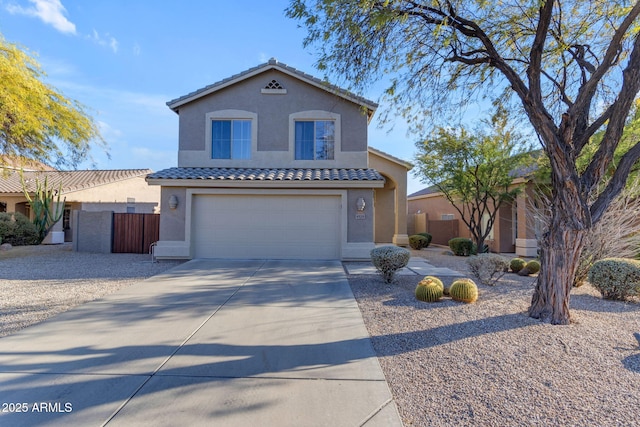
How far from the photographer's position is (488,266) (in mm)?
9195

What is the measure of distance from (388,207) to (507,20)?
1370cm

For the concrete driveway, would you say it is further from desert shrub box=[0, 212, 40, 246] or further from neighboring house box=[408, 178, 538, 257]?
desert shrub box=[0, 212, 40, 246]

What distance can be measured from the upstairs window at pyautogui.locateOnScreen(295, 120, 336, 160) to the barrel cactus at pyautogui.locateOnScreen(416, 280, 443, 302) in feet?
25.4

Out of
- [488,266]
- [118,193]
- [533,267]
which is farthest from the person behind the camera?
[118,193]

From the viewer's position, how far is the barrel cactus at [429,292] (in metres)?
7.36

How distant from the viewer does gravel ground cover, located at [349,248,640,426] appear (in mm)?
3416

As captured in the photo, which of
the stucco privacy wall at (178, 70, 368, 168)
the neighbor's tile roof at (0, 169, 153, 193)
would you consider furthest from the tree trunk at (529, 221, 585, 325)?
the neighbor's tile roof at (0, 169, 153, 193)

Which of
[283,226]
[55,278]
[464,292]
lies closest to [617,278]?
[464,292]

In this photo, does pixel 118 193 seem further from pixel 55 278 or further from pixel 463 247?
pixel 463 247

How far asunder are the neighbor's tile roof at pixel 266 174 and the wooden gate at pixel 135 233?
333cm

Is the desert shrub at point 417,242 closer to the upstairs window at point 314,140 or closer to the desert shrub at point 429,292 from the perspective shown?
the upstairs window at point 314,140

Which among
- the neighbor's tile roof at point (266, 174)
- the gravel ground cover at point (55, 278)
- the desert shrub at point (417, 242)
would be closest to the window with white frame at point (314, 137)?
the neighbor's tile roof at point (266, 174)

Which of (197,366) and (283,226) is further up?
(283,226)

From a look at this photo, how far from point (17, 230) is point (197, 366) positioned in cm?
1986
